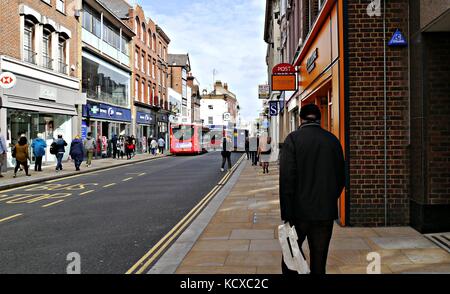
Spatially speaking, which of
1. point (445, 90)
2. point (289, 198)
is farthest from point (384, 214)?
point (289, 198)

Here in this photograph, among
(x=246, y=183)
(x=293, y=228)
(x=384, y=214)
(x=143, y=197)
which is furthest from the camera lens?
(x=246, y=183)

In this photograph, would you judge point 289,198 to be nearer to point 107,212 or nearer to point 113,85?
point 107,212

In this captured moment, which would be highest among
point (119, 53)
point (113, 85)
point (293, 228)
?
point (119, 53)

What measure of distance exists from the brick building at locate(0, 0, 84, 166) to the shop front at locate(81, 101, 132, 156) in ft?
5.54

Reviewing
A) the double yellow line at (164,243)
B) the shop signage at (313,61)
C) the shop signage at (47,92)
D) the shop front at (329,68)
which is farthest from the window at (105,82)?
the double yellow line at (164,243)

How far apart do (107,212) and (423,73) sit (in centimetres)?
674

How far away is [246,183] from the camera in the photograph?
14.6 m

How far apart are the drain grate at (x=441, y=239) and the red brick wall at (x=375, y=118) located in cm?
83

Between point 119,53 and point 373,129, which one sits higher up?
point 119,53

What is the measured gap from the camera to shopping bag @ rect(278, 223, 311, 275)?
364 cm

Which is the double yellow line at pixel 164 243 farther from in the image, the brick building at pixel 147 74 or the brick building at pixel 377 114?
the brick building at pixel 147 74

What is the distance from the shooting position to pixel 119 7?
42.5 metres

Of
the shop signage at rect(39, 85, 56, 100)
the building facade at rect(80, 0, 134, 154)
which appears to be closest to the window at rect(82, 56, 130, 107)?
the building facade at rect(80, 0, 134, 154)

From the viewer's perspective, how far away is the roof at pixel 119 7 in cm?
4106
